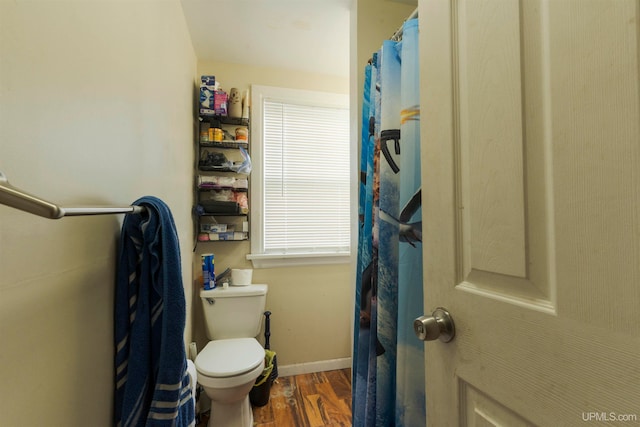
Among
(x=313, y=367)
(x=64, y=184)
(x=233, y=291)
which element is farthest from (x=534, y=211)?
(x=313, y=367)

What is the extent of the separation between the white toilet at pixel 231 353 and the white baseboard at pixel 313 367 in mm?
Answer: 451

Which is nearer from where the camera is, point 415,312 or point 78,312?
point 78,312

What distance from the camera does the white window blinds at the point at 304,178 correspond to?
2109mm

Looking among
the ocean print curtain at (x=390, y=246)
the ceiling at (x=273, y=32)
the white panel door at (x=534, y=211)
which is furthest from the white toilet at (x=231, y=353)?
the ceiling at (x=273, y=32)

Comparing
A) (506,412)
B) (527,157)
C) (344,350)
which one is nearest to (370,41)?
(527,157)

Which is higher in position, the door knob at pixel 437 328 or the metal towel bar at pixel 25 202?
the metal towel bar at pixel 25 202

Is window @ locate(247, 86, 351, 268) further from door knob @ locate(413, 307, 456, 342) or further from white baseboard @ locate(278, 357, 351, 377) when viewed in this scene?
door knob @ locate(413, 307, 456, 342)

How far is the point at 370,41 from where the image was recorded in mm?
1379

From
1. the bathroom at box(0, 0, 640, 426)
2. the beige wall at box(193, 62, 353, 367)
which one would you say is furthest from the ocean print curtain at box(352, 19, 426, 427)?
the beige wall at box(193, 62, 353, 367)

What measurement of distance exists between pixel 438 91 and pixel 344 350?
2086 mm

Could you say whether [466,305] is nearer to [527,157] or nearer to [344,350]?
[527,157]

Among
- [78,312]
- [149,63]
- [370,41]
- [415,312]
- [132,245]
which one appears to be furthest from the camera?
[370,41]

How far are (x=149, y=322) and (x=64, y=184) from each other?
0.38 meters

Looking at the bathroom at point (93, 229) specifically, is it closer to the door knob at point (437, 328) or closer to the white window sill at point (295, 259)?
the door knob at point (437, 328)
